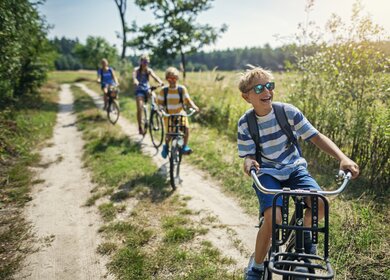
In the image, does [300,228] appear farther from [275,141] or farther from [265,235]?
[275,141]

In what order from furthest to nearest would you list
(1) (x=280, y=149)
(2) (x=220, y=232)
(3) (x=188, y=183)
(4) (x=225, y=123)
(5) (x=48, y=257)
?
(4) (x=225, y=123) → (3) (x=188, y=183) → (2) (x=220, y=232) → (5) (x=48, y=257) → (1) (x=280, y=149)

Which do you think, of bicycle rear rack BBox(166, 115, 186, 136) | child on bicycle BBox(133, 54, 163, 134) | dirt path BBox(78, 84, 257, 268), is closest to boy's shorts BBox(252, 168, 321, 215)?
dirt path BBox(78, 84, 257, 268)

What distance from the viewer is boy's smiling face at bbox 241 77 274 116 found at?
9.08ft

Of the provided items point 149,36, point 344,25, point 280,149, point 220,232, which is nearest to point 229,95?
point 344,25

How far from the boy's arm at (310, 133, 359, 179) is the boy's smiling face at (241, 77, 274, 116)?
1.85 feet

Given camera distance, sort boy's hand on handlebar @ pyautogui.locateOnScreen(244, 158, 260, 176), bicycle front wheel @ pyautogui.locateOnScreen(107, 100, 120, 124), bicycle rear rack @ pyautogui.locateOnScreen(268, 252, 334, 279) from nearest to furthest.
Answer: bicycle rear rack @ pyautogui.locateOnScreen(268, 252, 334, 279) → boy's hand on handlebar @ pyautogui.locateOnScreen(244, 158, 260, 176) → bicycle front wheel @ pyautogui.locateOnScreen(107, 100, 120, 124)

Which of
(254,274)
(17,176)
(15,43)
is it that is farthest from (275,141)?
(15,43)

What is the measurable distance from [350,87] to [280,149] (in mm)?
3776

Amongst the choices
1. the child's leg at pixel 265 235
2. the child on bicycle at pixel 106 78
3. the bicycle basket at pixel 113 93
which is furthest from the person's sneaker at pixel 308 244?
the child on bicycle at pixel 106 78

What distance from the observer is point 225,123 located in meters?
10.0

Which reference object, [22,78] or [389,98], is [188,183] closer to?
[389,98]

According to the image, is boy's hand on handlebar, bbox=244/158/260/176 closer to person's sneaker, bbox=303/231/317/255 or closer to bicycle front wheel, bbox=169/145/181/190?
person's sneaker, bbox=303/231/317/255

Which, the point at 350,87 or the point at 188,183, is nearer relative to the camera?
the point at 350,87

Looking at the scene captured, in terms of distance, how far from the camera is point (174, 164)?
6.01 m
